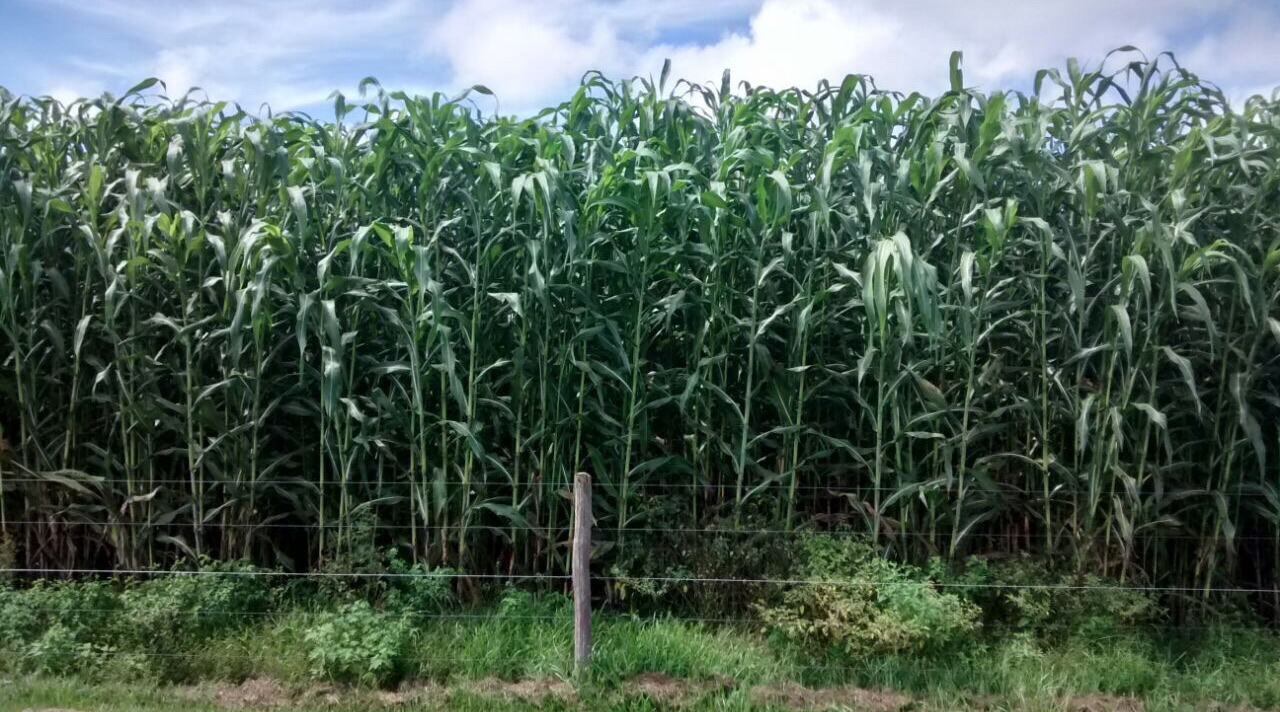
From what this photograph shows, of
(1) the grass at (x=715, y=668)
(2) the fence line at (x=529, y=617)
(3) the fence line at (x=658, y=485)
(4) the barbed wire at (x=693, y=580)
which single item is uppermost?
(3) the fence line at (x=658, y=485)

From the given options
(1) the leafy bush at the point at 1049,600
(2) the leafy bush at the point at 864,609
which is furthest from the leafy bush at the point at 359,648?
(1) the leafy bush at the point at 1049,600

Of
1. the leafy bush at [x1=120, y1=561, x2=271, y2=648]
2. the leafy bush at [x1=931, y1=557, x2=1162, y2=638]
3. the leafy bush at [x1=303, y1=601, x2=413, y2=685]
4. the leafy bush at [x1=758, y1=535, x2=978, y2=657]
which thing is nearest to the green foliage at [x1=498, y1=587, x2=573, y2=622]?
the leafy bush at [x1=303, y1=601, x2=413, y2=685]

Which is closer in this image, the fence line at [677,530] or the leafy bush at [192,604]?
Result: the leafy bush at [192,604]

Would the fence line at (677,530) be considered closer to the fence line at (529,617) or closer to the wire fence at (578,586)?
the wire fence at (578,586)

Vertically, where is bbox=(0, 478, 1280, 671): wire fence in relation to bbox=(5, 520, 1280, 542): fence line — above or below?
below

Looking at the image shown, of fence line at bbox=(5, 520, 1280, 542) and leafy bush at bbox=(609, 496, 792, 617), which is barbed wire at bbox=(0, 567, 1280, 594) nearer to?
leafy bush at bbox=(609, 496, 792, 617)

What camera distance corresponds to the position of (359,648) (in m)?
4.60

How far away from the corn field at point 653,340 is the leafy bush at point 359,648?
0.65 meters

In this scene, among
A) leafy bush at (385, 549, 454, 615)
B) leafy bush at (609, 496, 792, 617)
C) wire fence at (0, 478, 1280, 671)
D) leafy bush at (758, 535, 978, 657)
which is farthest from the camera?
leafy bush at (609, 496, 792, 617)

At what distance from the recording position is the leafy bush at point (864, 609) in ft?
15.3

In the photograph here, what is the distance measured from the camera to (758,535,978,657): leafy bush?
4660 mm

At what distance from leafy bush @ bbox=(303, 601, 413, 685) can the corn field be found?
648 millimetres

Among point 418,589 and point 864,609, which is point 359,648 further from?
point 864,609

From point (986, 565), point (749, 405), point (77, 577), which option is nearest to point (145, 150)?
point (77, 577)
